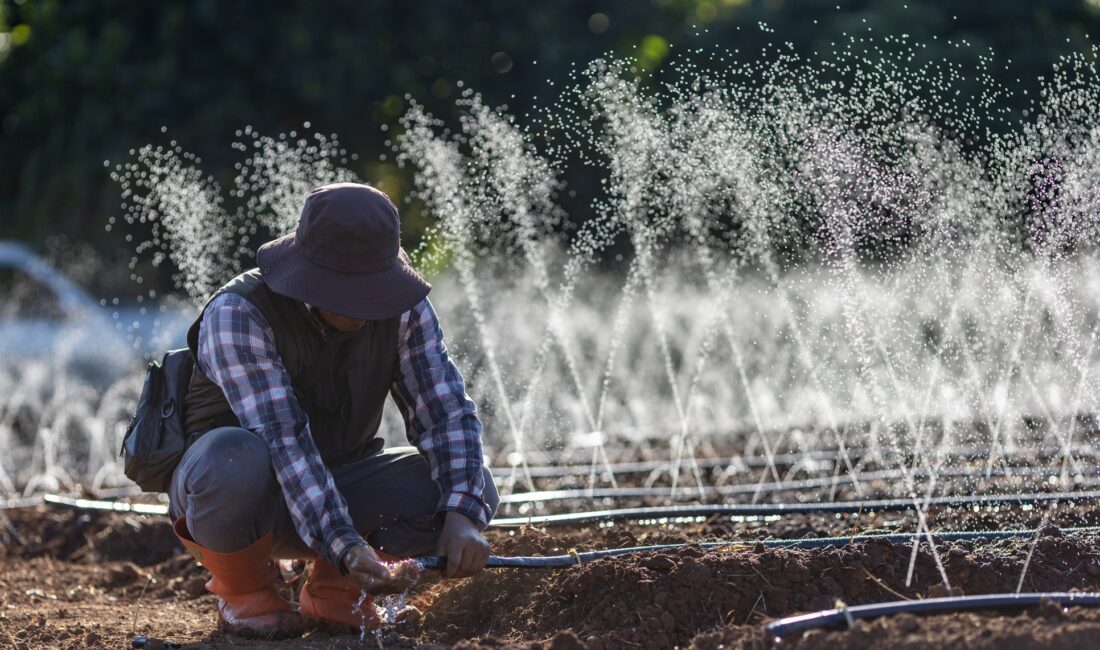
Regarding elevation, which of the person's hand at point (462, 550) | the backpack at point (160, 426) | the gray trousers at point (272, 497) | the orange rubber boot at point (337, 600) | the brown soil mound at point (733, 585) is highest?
the backpack at point (160, 426)

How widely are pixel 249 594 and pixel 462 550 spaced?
72cm

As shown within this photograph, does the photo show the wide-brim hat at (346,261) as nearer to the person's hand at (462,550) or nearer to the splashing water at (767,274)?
the person's hand at (462,550)

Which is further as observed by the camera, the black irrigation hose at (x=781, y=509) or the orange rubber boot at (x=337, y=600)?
the black irrigation hose at (x=781, y=509)

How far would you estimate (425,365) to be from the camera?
383 centimetres

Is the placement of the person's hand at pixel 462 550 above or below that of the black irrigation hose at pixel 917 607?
above

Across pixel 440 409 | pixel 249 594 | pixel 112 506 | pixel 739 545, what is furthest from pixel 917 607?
pixel 112 506

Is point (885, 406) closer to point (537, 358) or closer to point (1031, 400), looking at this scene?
point (1031, 400)

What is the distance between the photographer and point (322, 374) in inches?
148

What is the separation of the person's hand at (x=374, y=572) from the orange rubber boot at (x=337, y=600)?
1.19ft

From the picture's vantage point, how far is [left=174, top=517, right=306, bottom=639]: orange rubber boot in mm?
3699

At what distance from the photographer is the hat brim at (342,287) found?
3434mm

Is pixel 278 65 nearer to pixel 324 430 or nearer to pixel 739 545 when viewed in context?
pixel 324 430

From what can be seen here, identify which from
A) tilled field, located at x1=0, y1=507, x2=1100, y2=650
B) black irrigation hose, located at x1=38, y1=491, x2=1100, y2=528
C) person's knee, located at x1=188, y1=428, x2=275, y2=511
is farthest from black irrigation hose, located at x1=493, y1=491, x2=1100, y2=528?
person's knee, located at x1=188, y1=428, x2=275, y2=511

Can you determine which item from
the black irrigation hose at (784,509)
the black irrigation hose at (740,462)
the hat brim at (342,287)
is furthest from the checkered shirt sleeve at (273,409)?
the black irrigation hose at (740,462)
